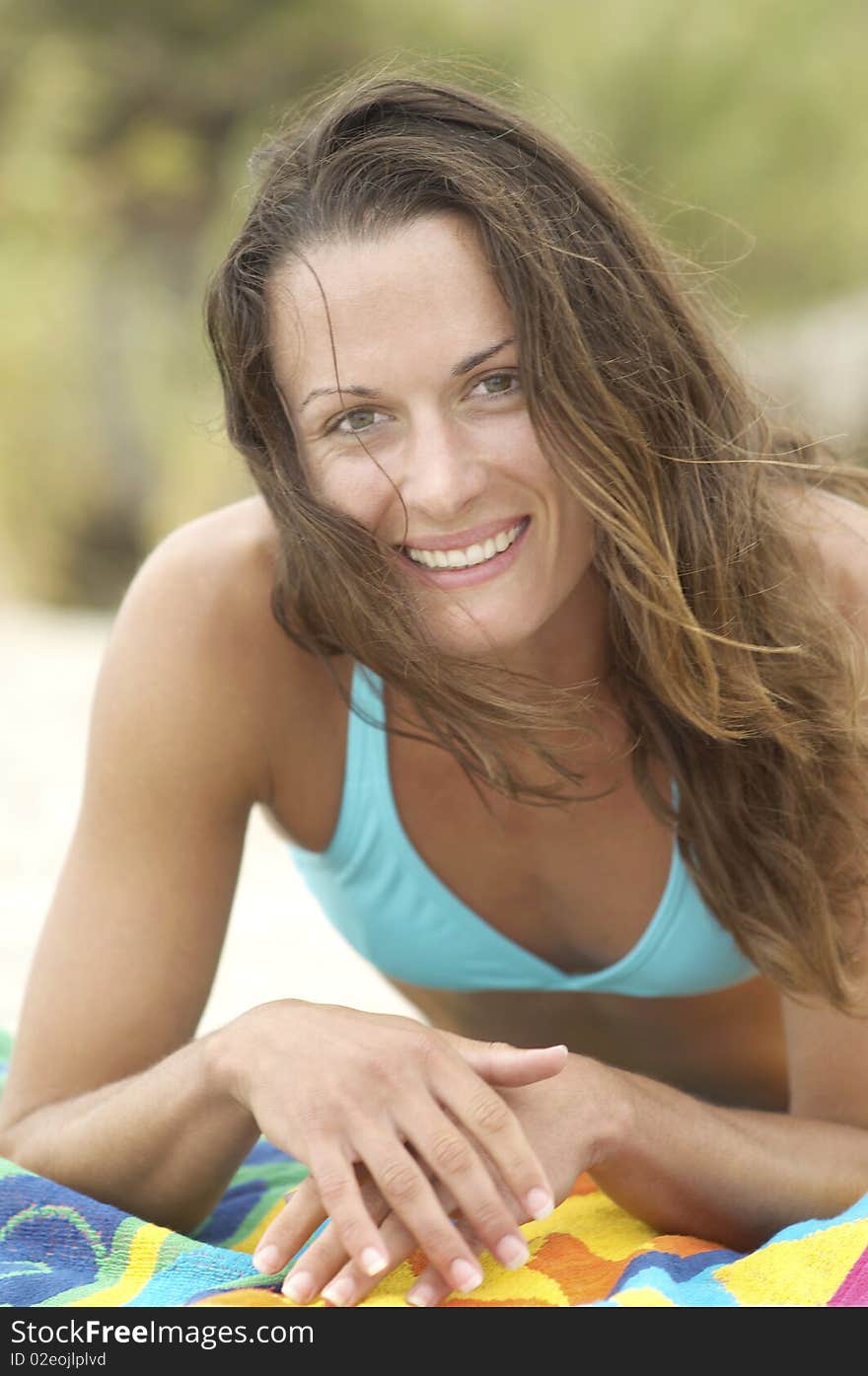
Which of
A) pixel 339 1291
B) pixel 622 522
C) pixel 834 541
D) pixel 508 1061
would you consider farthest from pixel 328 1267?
pixel 834 541

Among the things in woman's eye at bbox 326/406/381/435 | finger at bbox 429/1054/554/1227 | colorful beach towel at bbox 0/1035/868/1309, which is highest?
woman's eye at bbox 326/406/381/435

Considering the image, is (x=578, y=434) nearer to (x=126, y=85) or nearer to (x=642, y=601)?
(x=642, y=601)

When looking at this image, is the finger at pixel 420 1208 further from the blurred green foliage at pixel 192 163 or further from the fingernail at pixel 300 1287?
the blurred green foliage at pixel 192 163

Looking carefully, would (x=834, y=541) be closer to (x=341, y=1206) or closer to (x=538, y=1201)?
(x=538, y=1201)

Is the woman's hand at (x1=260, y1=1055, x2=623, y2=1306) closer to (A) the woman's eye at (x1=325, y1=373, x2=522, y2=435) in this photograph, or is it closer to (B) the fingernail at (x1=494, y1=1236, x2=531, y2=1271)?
(B) the fingernail at (x1=494, y1=1236, x2=531, y2=1271)

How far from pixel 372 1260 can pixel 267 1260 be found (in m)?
0.12

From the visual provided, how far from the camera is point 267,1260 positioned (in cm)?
140

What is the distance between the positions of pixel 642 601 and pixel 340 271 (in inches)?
18.2

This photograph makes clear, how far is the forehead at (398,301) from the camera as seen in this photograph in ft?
5.17

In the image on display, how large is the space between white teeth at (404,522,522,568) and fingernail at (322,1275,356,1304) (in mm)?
740

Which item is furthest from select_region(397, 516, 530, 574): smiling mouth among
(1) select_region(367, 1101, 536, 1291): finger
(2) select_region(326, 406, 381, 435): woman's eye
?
(1) select_region(367, 1101, 536, 1291): finger

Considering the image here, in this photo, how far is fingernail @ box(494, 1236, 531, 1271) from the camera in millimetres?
1368

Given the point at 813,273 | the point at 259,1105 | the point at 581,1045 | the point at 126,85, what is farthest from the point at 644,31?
the point at 259,1105

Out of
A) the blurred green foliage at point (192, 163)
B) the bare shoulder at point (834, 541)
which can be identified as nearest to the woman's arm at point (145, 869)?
the bare shoulder at point (834, 541)
